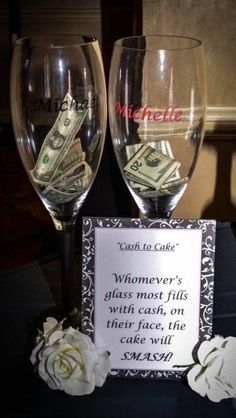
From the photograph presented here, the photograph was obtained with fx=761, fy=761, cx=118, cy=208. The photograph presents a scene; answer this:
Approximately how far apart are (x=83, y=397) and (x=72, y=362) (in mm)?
40

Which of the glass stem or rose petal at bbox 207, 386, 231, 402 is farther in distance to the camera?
the glass stem

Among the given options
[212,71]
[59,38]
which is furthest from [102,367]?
[212,71]

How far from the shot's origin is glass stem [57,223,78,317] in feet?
2.82

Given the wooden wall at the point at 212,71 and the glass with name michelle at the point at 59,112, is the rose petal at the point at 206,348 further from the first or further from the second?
the wooden wall at the point at 212,71

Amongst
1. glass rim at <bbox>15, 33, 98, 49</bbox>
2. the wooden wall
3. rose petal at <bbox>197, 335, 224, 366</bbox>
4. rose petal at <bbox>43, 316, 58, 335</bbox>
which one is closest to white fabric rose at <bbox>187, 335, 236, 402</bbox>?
rose petal at <bbox>197, 335, 224, 366</bbox>

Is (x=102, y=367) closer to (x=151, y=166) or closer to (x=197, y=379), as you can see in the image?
(x=197, y=379)

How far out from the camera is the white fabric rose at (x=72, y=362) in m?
0.72

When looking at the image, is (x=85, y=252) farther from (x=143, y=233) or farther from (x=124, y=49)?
(x=124, y=49)

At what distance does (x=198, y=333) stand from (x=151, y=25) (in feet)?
3.83

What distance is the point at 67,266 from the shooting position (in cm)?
87

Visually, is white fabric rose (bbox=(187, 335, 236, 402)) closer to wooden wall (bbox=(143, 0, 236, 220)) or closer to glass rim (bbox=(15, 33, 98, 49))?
glass rim (bbox=(15, 33, 98, 49))

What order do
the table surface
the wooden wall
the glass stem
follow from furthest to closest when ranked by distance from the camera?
the wooden wall, the glass stem, the table surface

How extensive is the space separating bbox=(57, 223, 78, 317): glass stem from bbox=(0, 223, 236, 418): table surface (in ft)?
0.13

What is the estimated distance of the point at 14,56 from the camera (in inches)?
30.4
